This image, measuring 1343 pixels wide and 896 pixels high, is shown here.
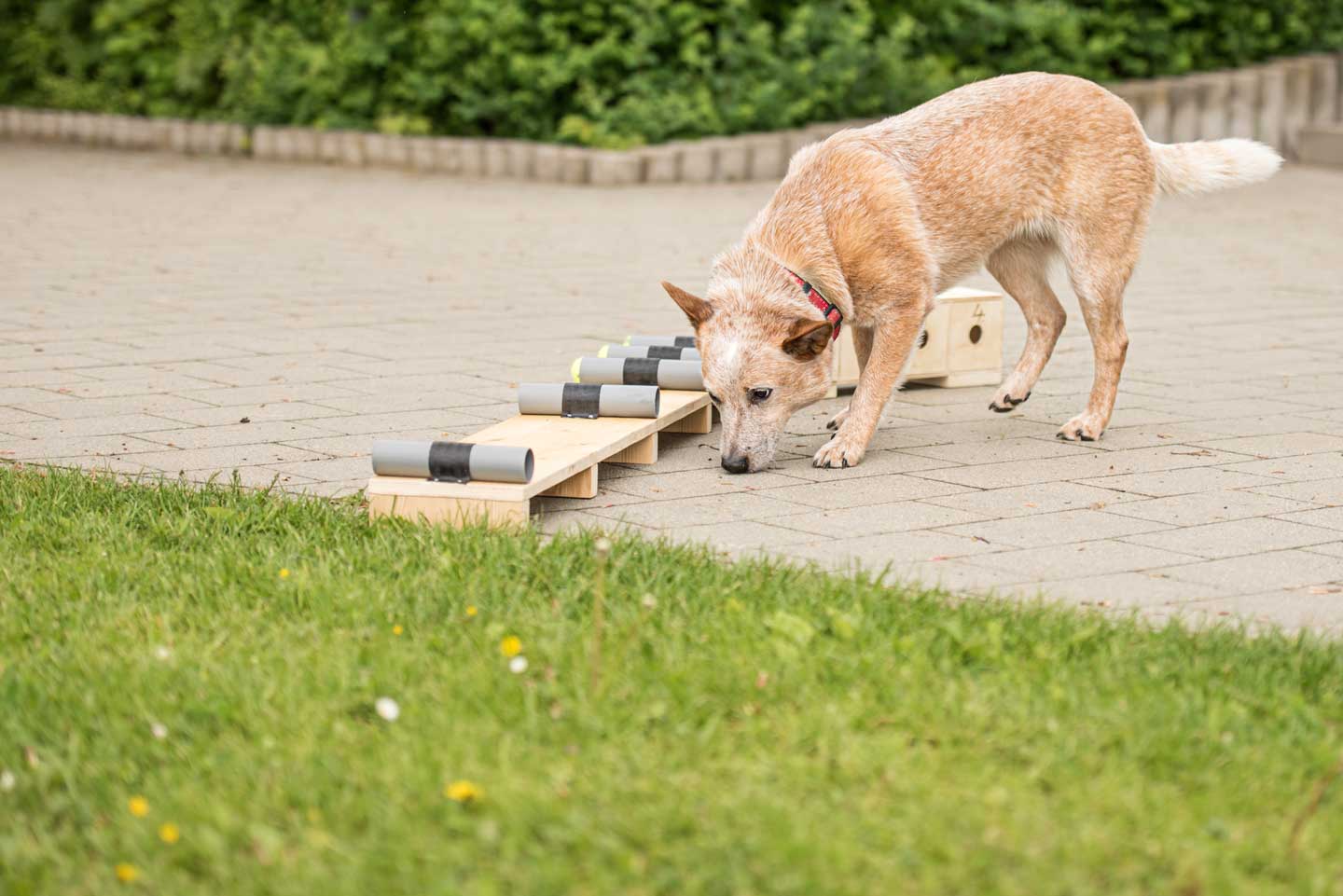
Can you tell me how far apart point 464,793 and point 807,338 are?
2.86 meters

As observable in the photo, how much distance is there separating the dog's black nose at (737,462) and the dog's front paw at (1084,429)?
4.62 feet

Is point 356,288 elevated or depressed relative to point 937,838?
depressed

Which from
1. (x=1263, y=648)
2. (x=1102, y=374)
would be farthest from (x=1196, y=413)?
(x=1263, y=648)

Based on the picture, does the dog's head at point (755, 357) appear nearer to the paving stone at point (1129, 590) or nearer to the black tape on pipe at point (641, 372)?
the black tape on pipe at point (641, 372)

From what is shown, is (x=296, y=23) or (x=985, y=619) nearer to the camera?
(x=985, y=619)

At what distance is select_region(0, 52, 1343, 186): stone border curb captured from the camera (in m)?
15.7

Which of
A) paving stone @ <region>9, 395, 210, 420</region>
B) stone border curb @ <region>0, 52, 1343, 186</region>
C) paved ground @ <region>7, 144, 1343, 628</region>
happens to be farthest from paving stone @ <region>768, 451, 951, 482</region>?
stone border curb @ <region>0, 52, 1343, 186</region>

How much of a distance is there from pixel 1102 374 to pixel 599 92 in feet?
34.9

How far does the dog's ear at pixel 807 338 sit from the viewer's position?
5.56 meters

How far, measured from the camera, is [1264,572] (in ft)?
15.1

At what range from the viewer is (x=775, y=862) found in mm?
2828

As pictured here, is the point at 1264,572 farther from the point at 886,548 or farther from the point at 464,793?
the point at 464,793

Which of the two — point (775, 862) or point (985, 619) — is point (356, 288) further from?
point (775, 862)

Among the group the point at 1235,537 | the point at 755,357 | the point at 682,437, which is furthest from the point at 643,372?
the point at 1235,537
